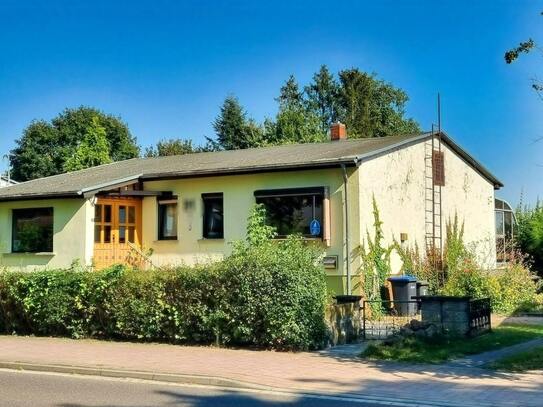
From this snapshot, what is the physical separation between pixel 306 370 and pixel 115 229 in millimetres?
13346

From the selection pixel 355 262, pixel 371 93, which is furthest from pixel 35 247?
pixel 371 93

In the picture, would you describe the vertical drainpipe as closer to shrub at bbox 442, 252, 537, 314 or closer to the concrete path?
shrub at bbox 442, 252, 537, 314

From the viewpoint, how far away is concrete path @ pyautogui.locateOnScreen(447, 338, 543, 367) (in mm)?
11789

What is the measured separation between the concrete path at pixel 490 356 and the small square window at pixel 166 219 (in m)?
13.0

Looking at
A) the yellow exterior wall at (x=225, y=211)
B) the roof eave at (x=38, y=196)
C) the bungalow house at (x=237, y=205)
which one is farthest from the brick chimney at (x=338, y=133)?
the roof eave at (x=38, y=196)

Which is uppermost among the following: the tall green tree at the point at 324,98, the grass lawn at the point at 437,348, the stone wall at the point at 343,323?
the tall green tree at the point at 324,98

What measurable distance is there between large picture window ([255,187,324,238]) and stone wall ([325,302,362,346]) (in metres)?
5.75

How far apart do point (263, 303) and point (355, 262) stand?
6.95m

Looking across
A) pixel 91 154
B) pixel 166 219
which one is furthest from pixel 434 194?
pixel 91 154

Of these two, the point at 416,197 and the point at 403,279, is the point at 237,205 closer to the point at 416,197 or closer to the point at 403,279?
the point at 403,279

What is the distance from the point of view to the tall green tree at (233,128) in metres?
56.9

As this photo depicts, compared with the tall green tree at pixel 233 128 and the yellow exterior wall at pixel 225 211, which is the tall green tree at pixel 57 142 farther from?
the yellow exterior wall at pixel 225 211

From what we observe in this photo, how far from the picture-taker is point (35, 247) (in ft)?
76.3

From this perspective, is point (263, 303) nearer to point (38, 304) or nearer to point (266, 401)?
point (266, 401)
